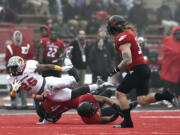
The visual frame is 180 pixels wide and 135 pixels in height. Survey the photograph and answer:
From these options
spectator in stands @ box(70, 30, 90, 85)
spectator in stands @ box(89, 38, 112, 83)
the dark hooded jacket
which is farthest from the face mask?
spectator in stands @ box(70, 30, 90, 85)

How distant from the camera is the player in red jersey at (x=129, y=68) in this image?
Result: 915 centimetres

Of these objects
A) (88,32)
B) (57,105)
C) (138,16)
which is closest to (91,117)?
(57,105)

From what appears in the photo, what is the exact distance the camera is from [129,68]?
31.0 ft

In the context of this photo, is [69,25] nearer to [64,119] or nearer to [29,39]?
[29,39]

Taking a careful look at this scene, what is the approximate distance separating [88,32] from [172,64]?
4526 mm

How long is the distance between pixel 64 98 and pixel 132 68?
143 cm

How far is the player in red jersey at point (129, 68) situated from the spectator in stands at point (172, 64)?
6096 mm

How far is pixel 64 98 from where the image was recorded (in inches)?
404

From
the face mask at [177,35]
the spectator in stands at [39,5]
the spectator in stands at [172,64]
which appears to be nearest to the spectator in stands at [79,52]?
the spectator in stands at [172,64]

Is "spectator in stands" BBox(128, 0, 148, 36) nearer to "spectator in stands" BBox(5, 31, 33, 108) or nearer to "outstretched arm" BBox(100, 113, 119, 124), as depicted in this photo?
"spectator in stands" BBox(5, 31, 33, 108)

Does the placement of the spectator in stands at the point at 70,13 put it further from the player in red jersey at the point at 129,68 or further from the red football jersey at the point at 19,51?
the player in red jersey at the point at 129,68

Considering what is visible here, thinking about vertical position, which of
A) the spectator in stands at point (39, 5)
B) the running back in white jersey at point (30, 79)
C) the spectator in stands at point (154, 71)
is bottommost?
the spectator in stands at point (154, 71)

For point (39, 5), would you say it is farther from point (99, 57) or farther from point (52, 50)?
point (52, 50)

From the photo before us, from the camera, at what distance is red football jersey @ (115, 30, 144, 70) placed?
29.9ft
